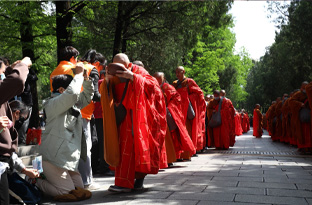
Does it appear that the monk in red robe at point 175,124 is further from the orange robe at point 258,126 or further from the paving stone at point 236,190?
the orange robe at point 258,126

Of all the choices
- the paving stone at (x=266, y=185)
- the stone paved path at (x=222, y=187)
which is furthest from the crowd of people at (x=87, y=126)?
the paving stone at (x=266, y=185)

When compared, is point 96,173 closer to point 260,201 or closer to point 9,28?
point 260,201

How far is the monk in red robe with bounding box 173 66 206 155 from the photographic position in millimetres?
9547

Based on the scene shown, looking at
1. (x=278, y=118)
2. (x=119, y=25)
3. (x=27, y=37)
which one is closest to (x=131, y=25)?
(x=119, y=25)

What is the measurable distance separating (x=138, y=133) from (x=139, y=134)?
2 cm

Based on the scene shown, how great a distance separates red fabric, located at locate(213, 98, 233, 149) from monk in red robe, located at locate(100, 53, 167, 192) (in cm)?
808

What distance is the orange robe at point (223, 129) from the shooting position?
42.8 feet

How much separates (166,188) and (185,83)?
459cm

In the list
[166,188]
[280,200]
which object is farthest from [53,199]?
[280,200]

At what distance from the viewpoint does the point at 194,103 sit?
395 inches

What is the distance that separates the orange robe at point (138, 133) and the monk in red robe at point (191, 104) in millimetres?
4319

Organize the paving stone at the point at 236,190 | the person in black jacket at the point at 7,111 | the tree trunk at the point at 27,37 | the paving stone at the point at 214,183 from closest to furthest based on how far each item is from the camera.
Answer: the person in black jacket at the point at 7,111 → the paving stone at the point at 236,190 → the paving stone at the point at 214,183 → the tree trunk at the point at 27,37

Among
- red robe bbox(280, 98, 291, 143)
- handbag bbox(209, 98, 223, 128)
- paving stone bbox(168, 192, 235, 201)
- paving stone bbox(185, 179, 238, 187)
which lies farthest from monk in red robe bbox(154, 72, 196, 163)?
red robe bbox(280, 98, 291, 143)

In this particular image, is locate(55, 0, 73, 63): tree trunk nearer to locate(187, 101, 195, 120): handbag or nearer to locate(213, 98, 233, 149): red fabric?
locate(187, 101, 195, 120): handbag
